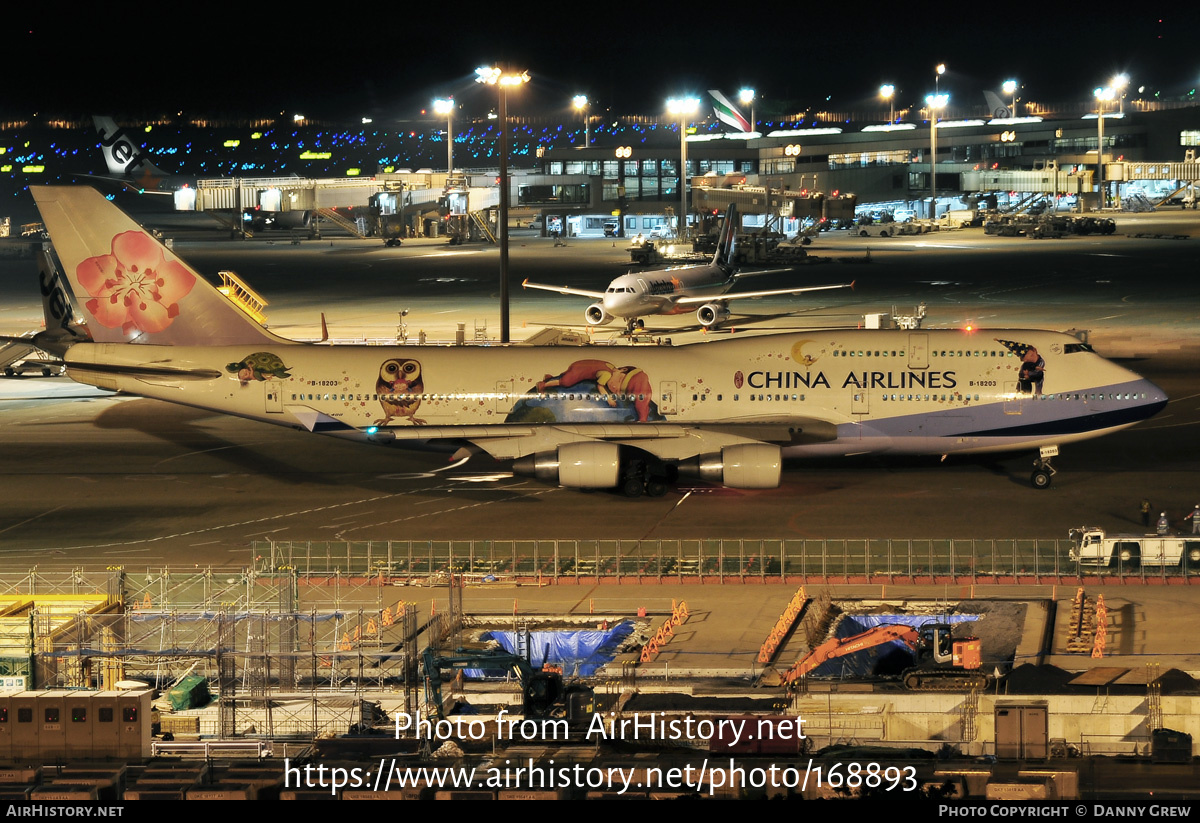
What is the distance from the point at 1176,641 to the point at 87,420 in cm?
4213

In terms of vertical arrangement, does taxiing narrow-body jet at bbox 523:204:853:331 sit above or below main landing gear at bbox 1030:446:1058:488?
above

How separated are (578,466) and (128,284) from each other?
15.1 meters

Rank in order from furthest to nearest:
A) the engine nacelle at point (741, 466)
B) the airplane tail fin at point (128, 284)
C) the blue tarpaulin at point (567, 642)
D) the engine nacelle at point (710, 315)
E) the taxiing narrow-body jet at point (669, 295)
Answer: the taxiing narrow-body jet at point (669, 295), the engine nacelle at point (710, 315), the airplane tail fin at point (128, 284), the engine nacelle at point (741, 466), the blue tarpaulin at point (567, 642)

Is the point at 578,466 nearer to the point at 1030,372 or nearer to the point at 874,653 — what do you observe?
the point at 874,653

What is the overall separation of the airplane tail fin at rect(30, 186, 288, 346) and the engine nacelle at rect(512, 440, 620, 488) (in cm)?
973

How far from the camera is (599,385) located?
43.2 m

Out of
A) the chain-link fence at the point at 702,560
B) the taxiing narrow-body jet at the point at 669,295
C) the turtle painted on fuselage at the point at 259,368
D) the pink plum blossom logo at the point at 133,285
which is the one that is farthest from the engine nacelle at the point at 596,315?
the chain-link fence at the point at 702,560

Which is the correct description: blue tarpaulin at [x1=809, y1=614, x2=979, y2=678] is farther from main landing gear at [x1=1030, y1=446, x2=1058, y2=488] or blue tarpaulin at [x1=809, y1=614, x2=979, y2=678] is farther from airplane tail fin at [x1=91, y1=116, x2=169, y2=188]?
airplane tail fin at [x1=91, y1=116, x2=169, y2=188]

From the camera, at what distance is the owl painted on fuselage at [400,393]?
143 ft

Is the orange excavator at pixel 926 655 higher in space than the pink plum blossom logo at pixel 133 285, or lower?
lower

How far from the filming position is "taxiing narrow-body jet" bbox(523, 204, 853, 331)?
265ft

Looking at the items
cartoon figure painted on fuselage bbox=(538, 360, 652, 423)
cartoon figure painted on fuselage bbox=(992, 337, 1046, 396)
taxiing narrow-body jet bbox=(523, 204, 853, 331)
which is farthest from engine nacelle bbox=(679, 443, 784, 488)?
taxiing narrow-body jet bbox=(523, 204, 853, 331)

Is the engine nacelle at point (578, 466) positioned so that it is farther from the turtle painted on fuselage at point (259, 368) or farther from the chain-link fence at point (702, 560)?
the turtle painted on fuselage at point (259, 368)

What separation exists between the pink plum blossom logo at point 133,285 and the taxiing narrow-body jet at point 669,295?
35.8 metres
